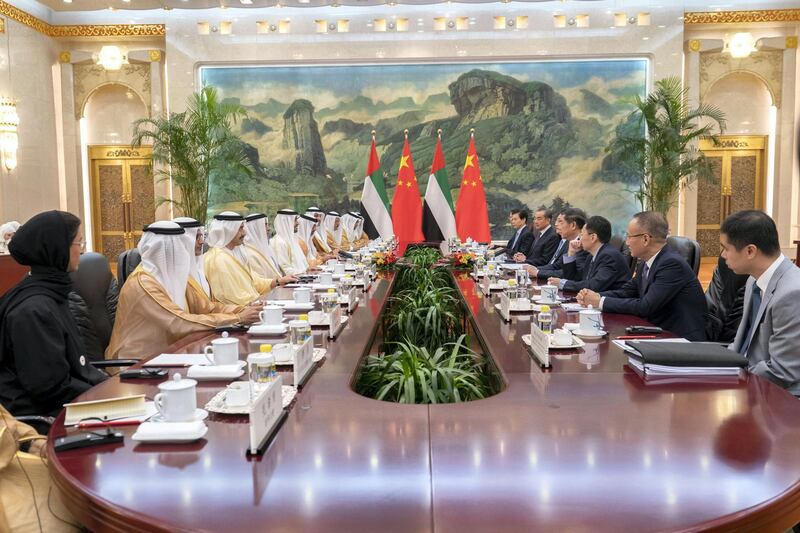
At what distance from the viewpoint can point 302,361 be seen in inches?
85.1

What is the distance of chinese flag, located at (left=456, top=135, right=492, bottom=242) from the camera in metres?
10.1

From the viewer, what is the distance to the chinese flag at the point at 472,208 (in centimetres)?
1011

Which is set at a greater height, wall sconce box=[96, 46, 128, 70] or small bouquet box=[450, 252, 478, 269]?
wall sconce box=[96, 46, 128, 70]

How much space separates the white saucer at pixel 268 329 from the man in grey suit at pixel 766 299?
6.25 feet

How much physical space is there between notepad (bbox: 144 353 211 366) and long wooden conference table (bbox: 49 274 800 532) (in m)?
0.30

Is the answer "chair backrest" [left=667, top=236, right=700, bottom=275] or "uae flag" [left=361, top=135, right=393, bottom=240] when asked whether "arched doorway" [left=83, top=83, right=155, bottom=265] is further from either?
"chair backrest" [left=667, top=236, right=700, bottom=275]

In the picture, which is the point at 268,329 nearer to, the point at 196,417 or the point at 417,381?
the point at 417,381

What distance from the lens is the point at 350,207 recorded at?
11.8 meters

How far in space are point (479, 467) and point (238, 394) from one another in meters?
0.78

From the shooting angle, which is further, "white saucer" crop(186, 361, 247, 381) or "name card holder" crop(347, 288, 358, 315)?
"name card holder" crop(347, 288, 358, 315)

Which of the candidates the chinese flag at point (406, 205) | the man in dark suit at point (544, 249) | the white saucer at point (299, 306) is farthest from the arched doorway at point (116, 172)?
the white saucer at point (299, 306)

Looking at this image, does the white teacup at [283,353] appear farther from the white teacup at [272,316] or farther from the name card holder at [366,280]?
the name card holder at [366,280]

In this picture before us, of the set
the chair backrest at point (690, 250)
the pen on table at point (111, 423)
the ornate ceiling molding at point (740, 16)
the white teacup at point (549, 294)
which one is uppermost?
the ornate ceiling molding at point (740, 16)

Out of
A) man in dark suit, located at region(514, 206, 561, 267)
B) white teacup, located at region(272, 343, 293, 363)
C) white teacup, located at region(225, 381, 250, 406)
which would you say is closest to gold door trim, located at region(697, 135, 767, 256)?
man in dark suit, located at region(514, 206, 561, 267)
